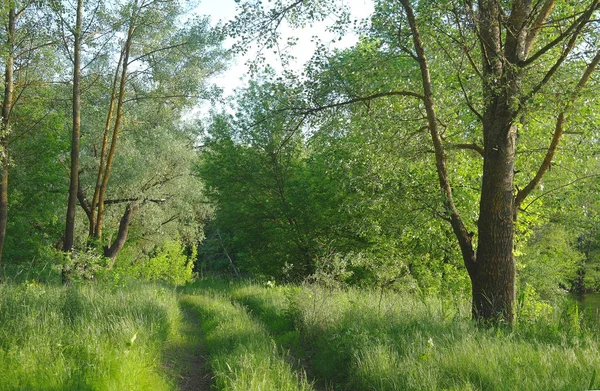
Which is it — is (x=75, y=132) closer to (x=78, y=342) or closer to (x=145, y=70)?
(x=145, y=70)

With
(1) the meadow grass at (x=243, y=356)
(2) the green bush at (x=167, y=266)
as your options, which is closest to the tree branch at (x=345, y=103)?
(1) the meadow grass at (x=243, y=356)

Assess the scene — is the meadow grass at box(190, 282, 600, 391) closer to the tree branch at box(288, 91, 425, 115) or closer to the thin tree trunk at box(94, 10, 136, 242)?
the tree branch at box(288, 91, 425, 115)

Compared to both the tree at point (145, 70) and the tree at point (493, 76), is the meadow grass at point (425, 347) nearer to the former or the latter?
the tree at point (493, 76)

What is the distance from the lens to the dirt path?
642 centimetres

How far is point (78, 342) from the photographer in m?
5.90

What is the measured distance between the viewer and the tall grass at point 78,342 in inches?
196

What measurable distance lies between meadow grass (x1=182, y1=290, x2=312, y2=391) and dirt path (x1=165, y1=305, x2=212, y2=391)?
17cm

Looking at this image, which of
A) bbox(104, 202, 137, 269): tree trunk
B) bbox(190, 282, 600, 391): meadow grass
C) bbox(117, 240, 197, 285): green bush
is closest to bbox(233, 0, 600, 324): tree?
bbox(190, 282, 600, 391): meadow grass

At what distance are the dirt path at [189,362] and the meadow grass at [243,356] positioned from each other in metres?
0.17

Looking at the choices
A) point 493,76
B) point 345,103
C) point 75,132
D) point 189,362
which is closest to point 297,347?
point 189,362

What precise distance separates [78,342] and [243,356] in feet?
6.89

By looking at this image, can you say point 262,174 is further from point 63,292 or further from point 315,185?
point 63,292

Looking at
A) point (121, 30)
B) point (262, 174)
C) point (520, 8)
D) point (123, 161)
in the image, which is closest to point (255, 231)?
point (262, 174)

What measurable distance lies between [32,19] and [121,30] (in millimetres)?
2899
